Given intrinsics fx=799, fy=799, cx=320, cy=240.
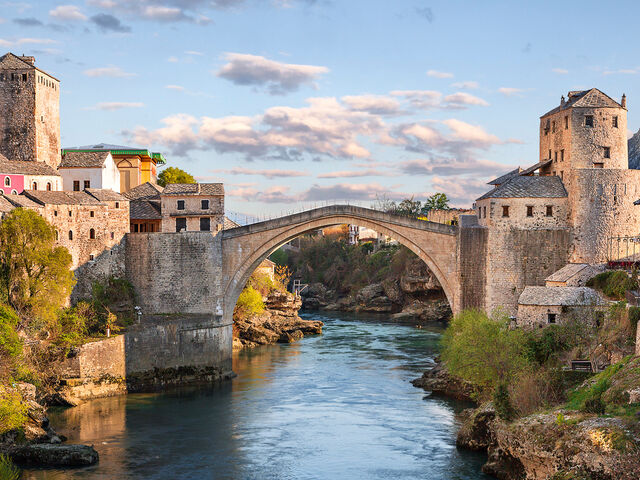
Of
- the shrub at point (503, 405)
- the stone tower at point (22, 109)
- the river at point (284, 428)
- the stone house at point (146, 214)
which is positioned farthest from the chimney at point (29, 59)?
the shrub at point (503, 405)

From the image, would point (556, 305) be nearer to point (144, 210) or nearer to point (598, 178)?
point (598, 178)

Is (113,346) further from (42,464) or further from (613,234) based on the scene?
(613,234)

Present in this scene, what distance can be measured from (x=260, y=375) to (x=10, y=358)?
14.3 m

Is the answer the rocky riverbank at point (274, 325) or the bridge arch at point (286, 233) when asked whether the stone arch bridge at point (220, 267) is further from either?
the rocky riverbank at point (274, 325)

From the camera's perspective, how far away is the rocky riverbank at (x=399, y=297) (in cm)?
6844

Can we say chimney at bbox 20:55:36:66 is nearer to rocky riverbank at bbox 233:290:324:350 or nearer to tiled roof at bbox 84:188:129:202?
tiled roof at bbox 84:188:129:202

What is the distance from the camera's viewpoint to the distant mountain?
63.2 metres

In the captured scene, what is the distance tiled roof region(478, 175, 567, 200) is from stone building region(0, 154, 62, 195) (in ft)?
80.7

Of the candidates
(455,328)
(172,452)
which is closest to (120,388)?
(172,452)

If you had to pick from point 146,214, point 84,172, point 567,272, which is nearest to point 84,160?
point 84,172

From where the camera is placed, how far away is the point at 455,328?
1459 inches

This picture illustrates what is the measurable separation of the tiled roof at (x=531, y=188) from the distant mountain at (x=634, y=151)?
25.8m

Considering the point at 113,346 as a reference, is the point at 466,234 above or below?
above

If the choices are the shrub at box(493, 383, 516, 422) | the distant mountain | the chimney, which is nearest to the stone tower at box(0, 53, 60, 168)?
the chimney
